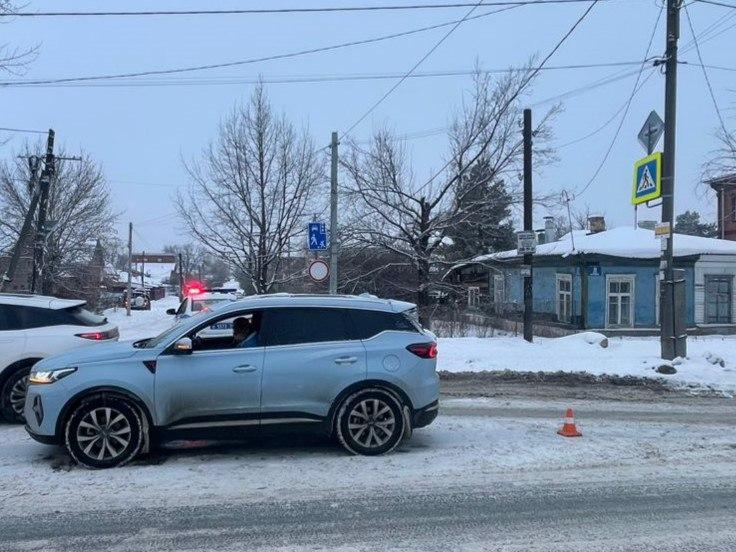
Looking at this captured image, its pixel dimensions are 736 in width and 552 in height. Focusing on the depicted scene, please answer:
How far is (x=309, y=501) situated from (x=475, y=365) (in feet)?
28.1

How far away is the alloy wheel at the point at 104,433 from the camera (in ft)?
21.2

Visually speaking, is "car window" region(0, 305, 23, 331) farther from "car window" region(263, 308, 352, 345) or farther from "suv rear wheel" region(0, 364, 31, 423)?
"car window" region(263, 308, 352, 345)

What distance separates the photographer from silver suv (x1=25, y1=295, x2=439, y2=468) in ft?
21.3

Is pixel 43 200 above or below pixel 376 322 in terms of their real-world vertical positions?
above

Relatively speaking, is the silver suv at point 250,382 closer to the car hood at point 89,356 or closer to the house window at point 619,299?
the car hood at point 89,356

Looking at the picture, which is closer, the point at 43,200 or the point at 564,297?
the point at 43,200

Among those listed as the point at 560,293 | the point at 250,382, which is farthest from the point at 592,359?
the point at 560,293

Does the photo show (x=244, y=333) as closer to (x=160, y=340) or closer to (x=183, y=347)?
(x=183, y=347)

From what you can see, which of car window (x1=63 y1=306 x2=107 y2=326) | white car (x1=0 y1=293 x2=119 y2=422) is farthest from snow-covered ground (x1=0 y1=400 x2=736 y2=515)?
car window (x1=63 y1=306 x2=107 y2=326)

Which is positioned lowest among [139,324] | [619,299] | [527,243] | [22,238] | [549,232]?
[139,324]

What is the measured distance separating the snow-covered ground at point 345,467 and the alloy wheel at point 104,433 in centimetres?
19

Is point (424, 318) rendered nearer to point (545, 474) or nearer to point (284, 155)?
point (284, 155)

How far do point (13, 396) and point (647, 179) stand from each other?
1230cm

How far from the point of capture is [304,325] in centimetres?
710
